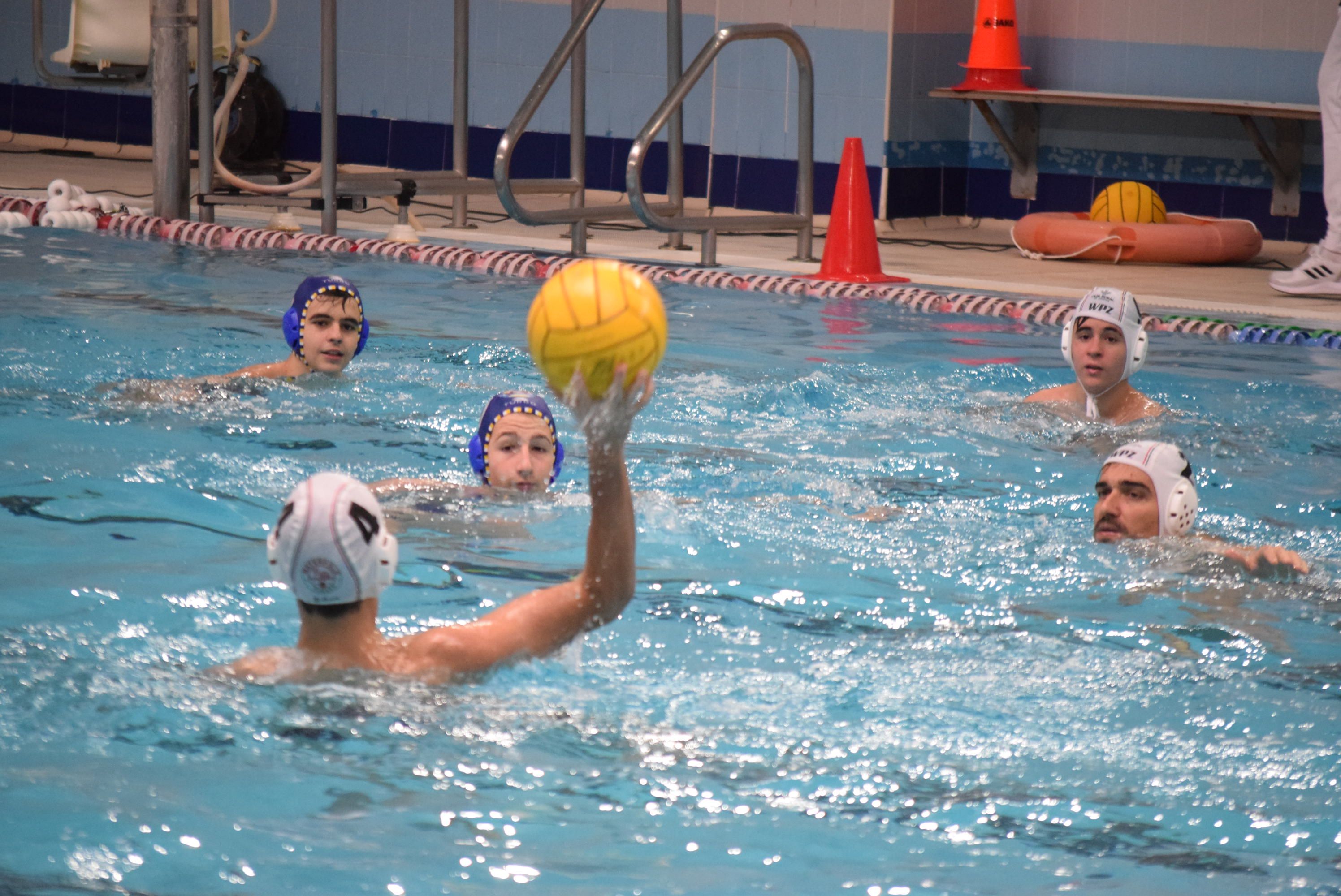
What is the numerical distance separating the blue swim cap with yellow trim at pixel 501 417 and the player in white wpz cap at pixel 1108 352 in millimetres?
2347

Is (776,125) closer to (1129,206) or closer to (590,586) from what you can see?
(1129,206)

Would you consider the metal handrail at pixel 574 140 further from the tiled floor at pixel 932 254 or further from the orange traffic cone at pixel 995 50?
the orange traffic cone at pixel 995 50

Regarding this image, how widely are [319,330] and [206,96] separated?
4473 millimetres

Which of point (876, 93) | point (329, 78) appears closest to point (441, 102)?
point (876, 93)

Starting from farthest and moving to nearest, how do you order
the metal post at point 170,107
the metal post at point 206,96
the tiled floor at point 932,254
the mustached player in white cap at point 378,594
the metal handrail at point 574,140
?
the metal post at point 170,107 < the metal post at point 206,96 < the metal handrail at point 574,140 < the tiled floor at point 932,254 < the mustached player in white cap at point 378,594

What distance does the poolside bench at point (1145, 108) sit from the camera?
11.2 meters

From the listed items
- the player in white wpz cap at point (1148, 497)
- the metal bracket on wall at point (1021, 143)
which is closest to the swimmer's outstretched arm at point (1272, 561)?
the player in white wpz cap at point (1148, 497)

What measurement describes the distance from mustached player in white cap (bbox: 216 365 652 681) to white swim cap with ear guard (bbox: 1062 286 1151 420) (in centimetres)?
393

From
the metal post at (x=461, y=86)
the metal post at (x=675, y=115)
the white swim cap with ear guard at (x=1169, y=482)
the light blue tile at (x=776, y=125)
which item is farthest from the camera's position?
the light blue tile at (x=776, y=125)

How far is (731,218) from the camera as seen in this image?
35.0 feet

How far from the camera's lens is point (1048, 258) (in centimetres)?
1152

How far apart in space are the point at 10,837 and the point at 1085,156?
1107cm

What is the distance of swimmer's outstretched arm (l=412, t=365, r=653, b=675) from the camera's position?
262 centimetres

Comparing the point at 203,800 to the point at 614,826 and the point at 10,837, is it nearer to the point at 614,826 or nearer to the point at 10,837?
the point at 10,837
